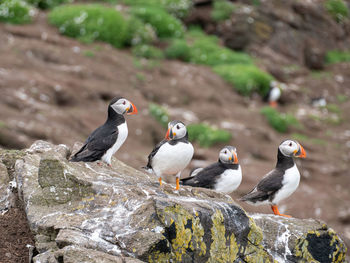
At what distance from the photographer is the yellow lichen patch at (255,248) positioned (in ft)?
16.7

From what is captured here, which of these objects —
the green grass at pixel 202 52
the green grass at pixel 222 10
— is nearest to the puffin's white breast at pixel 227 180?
the green grass at pixel 202 52

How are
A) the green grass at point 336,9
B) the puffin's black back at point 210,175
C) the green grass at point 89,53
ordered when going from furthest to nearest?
the green grass at point 336,9
the green grass at point 89,53
the puffin's black back at point 210,175

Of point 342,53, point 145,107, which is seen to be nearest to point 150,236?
point 145,107

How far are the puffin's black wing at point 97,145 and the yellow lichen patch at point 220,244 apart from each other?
177 centimetres

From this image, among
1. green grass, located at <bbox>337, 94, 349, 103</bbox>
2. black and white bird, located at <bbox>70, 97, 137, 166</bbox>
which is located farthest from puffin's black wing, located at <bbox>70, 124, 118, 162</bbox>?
green grass, located at <bbox>337, 94, 349, 103</bbox>

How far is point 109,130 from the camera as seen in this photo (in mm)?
6262

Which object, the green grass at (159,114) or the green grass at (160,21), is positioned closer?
the green grass at (159,114)

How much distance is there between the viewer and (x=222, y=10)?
768 inches

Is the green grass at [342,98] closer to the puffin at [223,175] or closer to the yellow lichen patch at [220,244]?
the puffin at [223,175]

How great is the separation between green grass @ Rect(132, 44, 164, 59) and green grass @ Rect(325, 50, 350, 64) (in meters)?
7.95

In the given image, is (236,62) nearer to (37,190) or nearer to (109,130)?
(109,130)

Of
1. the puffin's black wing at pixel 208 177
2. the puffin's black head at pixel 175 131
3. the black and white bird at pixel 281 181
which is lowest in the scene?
the puffin's black wing at pixel 208 177

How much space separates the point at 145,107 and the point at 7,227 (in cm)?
897

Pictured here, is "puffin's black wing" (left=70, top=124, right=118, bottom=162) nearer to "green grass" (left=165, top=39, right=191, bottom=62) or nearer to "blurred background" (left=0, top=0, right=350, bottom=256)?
"blurred background" (left=0, top=0, right=350, bottom=256)
